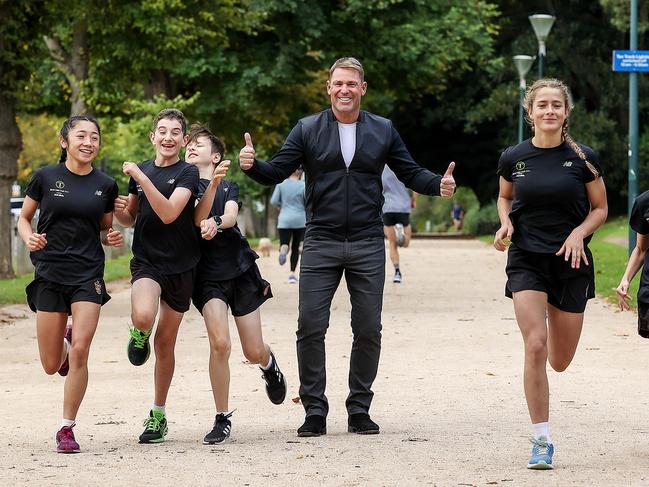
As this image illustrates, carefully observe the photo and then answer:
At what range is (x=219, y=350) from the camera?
823 centimetres

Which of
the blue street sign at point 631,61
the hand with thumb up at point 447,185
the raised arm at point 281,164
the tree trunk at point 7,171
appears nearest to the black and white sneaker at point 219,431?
the raised arm at point 281,164

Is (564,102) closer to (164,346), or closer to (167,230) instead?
Answer: (167,230)

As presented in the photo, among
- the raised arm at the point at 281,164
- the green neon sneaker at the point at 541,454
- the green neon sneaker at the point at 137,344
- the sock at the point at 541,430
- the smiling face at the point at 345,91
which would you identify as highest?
the smiling face at the point at 345,91

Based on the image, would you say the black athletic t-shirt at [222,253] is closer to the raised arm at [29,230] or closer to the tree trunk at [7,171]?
the raised arm at [29,230]

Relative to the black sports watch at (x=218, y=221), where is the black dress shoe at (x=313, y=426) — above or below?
below

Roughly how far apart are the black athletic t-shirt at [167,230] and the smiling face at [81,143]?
264mm

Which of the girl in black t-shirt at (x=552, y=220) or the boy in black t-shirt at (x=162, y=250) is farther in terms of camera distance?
the boy in black t-shirt at (x=162, y=250)

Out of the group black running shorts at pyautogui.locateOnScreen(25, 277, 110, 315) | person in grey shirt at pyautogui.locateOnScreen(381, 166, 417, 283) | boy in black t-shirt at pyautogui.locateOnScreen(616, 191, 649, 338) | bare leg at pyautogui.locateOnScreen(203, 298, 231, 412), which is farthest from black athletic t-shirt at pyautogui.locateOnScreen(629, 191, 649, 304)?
person in grey shirt at pyautogui.locateOnScreen(381, 166, 417, 283)

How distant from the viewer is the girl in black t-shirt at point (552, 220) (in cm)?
754

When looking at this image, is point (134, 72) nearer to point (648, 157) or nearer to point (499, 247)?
point (499, 247)

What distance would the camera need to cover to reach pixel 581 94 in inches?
1981

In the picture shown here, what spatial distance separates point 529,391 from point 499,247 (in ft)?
2.35

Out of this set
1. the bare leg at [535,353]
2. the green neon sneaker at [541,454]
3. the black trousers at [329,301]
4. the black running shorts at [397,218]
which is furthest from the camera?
the black running shorts at [397,218]

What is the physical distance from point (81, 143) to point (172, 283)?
883mm
